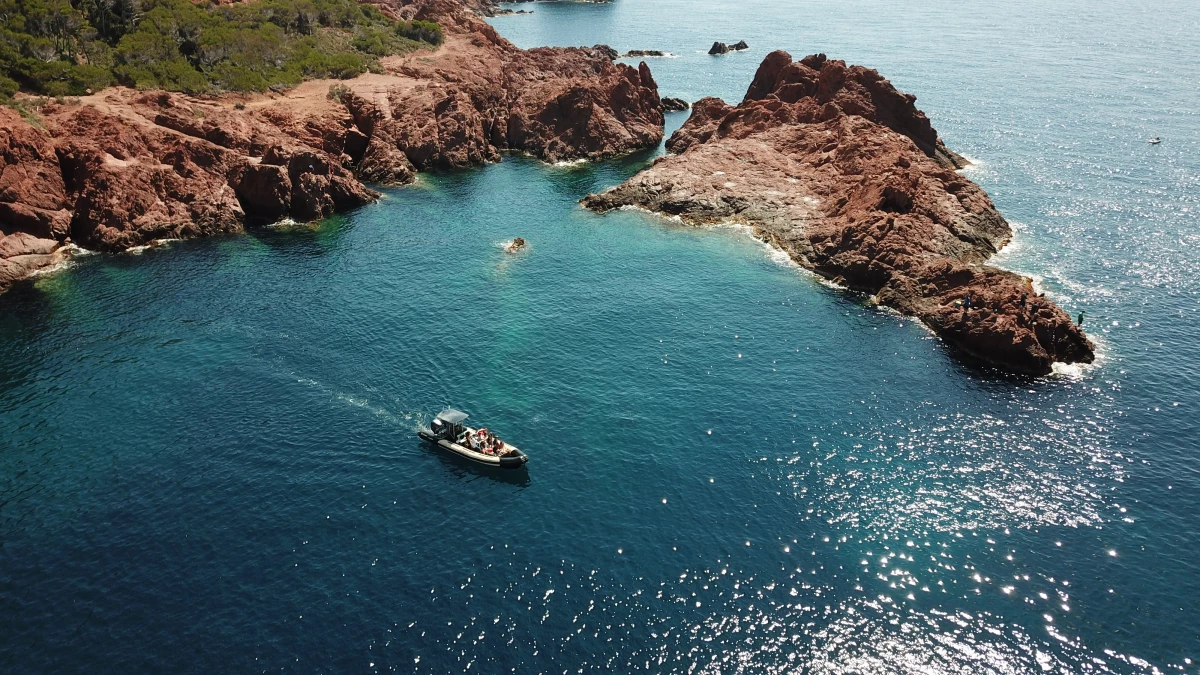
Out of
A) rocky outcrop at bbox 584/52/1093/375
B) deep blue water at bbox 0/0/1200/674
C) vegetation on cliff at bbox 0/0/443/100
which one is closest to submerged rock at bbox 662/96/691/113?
rocky outcrop at bbox 584/52/1093/375

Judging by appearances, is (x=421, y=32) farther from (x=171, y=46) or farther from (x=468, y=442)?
(x=468, y=442)

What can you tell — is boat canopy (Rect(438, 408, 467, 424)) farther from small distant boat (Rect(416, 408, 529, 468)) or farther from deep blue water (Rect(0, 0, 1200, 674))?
deep blue water (Rect(0, 0, 1200, 674))

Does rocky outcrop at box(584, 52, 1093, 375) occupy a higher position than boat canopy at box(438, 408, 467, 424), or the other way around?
rocky outcrop at box(584, 52, 1093, 375)

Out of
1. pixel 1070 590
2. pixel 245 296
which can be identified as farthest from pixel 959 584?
pixel 245 296

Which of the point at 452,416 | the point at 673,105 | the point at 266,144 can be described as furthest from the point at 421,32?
the point at 452,416

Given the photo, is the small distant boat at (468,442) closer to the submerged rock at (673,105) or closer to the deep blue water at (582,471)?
the deep blue water at (582,471)

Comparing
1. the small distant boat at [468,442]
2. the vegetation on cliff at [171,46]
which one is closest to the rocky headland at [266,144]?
the vegetation on cliff at [171,46]
